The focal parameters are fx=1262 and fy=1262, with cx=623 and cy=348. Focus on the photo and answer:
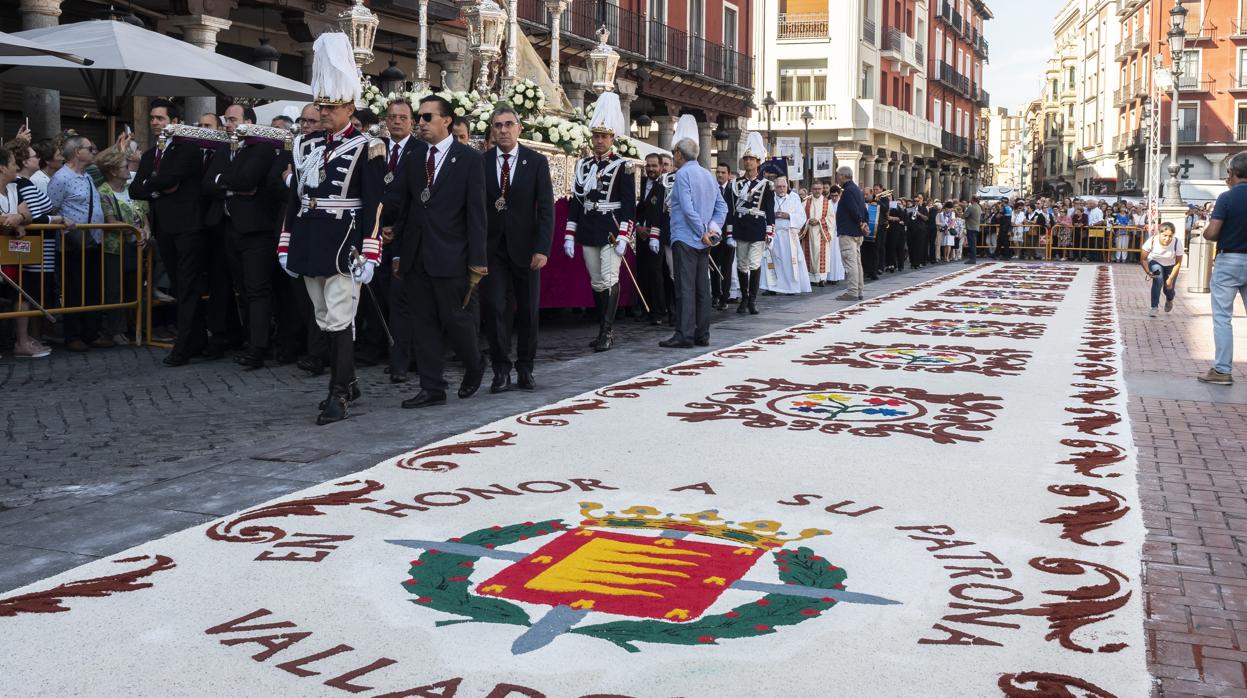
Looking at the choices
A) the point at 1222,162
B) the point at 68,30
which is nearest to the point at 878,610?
the point at 68,30

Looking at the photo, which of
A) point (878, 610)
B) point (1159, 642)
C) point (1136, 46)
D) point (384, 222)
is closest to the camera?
point (1159, 642)

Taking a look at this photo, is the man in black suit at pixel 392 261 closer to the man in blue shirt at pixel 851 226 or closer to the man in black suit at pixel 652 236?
the man in black suit at pixel 652 236

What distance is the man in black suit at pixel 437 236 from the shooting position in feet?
23.7

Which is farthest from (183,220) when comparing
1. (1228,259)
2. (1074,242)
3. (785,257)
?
(1074,242)

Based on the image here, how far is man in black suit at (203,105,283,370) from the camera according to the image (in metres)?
8.88

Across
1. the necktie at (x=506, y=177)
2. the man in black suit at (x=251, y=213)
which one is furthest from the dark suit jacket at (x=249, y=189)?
the necktie at (x=506, y=177)

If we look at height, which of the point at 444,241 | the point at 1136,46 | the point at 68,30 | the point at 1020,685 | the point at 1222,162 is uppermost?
the point at 1136,46

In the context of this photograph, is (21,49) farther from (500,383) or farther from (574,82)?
(574,82)

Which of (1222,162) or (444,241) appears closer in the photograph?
(444,241)

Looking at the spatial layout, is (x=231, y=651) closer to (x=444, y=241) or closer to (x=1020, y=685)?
(x=1020, y=685)

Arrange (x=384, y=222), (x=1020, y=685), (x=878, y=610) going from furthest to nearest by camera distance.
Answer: (x=384, y=222)
(x=878, y=610)
(x=1020, y=685)

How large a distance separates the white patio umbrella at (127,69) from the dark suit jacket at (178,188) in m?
1.07

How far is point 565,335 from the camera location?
11750mm

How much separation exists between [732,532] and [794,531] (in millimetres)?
218
